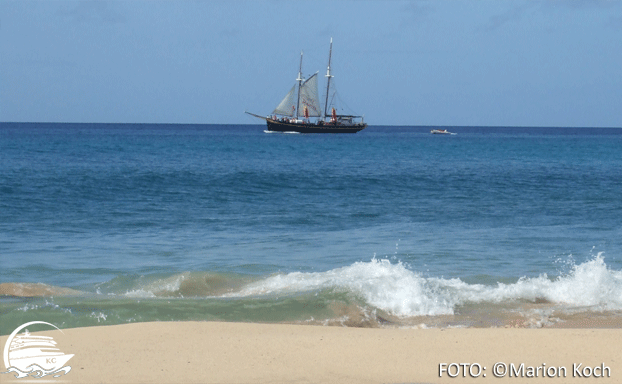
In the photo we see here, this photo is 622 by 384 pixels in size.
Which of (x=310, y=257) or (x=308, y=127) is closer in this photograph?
(x=310, y=257)

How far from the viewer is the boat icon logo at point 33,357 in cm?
586

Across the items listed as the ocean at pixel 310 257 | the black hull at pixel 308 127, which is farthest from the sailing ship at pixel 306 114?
the ocean at pixel 310 257

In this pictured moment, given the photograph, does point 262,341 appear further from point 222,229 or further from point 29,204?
point 29,204

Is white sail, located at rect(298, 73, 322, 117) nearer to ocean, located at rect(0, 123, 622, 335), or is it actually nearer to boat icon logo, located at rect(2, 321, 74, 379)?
ocean, located at rect(0, 123, 622, 335)

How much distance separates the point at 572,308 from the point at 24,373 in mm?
6734

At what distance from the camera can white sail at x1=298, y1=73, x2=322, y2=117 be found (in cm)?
9938

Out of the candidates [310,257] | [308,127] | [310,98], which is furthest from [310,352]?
[308,127]

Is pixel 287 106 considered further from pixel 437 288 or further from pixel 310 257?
pixel 437 288

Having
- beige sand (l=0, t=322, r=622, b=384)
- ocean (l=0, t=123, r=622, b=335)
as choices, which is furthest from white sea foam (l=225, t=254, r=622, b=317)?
beige sand (l=0, t=322, r=622, b=384)

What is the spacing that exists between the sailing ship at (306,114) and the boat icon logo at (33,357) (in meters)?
94.0

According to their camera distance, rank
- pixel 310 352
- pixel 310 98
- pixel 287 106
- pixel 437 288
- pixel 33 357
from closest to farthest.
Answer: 1. pixel 33 357
2. pixel 310 352
3. pixel 437 288
4. pixel 310 98
5. pixel 287 106

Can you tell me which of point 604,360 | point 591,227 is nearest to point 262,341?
point 604,360

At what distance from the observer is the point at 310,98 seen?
10131cm

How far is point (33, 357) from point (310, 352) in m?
2.67
